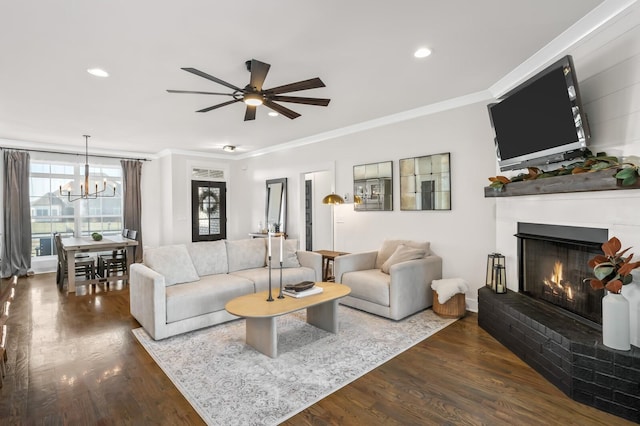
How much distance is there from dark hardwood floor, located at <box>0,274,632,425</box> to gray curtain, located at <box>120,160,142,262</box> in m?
4.33

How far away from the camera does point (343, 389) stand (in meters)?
2.37

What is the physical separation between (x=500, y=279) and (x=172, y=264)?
11.9ft

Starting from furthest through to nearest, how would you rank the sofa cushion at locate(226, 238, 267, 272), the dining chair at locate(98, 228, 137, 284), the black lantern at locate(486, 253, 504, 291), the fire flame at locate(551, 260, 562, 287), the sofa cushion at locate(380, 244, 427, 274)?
the dining chair at locate(98, 228, 137, 284) → the sofa cushion at locate(226, 238, 267, 272) → the sofa cushion at locate(380, 244, 427, 274) → the black lantern at locate(486, 253, 504, 291) → the fire flame at locate(551, 260, 562, 287)

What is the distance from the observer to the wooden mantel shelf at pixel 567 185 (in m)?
2.15

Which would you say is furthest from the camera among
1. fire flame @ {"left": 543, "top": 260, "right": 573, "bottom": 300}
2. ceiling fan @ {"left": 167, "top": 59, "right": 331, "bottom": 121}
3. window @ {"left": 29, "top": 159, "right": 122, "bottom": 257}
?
window @ {"left": 29, "top": 159, "right": 122, "bottom": 257}

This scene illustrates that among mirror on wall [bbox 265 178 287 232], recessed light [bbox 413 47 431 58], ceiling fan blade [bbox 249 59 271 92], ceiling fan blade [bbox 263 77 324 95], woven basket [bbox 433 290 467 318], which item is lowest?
woven basket [bbox 433 290 467 318]

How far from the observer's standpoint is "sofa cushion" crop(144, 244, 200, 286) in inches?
146

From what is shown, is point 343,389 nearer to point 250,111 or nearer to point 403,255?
point 403,255

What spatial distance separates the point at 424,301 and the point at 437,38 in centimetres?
290

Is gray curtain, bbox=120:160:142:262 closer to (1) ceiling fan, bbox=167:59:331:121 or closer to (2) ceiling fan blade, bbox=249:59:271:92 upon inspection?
(1) ceiling fan, bbox=167:59:331:121

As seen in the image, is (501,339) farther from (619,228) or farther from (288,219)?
(288,219)

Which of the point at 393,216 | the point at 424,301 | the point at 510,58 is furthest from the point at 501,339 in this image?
the point at 510,58

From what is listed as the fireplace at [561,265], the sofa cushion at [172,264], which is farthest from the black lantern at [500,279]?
the sofa cushion at [172,264]

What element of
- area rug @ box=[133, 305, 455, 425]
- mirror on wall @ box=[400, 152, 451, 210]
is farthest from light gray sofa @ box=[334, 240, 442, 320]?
mirror on wall @ box=[400, 152, 451, 210]
